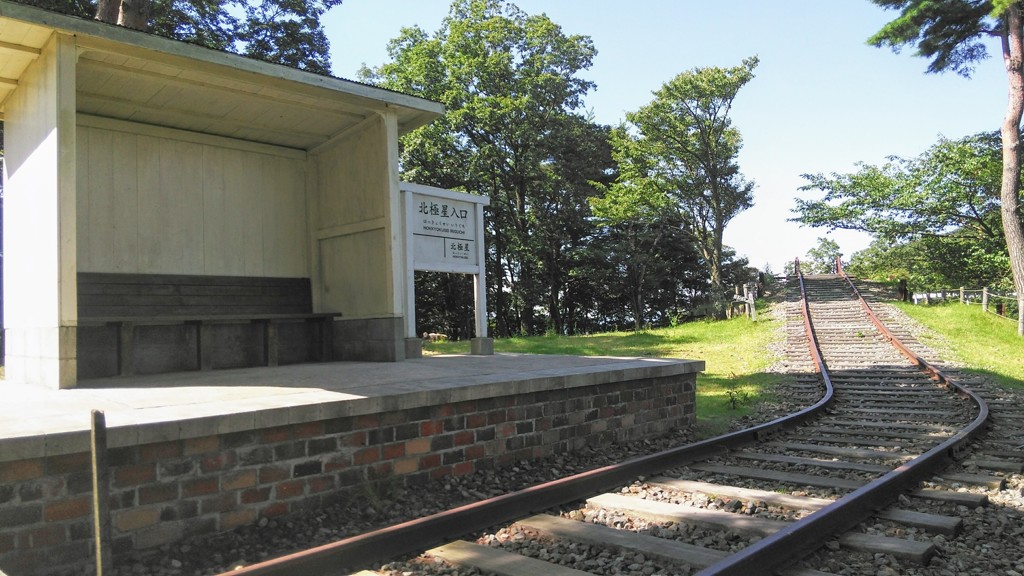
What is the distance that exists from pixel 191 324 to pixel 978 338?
16428 mm

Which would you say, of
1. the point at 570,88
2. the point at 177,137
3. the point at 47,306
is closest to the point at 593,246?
the point at 570,88

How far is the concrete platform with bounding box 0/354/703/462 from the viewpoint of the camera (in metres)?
3.55

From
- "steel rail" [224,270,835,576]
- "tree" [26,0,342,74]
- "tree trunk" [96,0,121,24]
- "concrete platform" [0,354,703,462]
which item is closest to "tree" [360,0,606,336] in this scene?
"tree" [26,0,342,74]

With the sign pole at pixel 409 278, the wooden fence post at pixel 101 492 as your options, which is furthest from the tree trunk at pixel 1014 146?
the wooden fence post at pixel 101 492

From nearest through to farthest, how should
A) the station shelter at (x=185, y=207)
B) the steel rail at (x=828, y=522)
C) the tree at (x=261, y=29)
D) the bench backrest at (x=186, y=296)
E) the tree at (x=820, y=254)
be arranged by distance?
1. the steel rail at (x=828, y=522)
2. the station shelter at (x=185, y=207)
3. the bench backrest at (x=186, y=296)
4. the tree at (x=261, y=29)
5. the tree at (x=820, y=254)

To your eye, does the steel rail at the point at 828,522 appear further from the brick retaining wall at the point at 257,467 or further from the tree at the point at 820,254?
the tree at the point at 820,254

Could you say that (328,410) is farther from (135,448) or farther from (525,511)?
(525,511)

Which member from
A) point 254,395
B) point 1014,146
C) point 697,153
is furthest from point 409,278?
point 697,153

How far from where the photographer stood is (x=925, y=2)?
19.6m

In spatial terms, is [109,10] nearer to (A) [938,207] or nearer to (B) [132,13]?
(B) [132,13]

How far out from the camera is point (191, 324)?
7.45m

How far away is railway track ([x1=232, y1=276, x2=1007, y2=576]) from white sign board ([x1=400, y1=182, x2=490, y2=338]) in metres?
4.04

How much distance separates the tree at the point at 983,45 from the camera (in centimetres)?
1873

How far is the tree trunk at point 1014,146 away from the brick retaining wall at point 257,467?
17976mm
